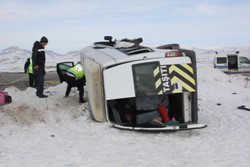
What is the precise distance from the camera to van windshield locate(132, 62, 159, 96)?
777 cm

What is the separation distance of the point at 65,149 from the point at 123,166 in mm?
1434

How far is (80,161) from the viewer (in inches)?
235

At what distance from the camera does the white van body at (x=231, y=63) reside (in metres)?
27.3

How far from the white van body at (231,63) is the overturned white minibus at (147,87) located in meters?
20.1

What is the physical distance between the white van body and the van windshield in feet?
67.6

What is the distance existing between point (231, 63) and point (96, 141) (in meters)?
22.5

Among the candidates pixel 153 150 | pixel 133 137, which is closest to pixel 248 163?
pixel 153 150

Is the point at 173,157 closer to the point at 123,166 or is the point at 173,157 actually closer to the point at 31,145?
the point at 123,166

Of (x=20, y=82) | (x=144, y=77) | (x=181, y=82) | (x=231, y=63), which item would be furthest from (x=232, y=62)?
(x=144, y=77)

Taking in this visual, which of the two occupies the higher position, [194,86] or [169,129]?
[194,86]

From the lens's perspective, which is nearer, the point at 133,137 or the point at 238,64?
the point at 133,137

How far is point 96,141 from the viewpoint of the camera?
23.5 feet

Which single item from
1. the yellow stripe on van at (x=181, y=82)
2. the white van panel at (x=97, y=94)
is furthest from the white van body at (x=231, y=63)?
the white van panel at (x=97, y=94)

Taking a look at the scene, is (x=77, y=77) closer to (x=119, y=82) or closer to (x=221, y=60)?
(x=119, y=82)
